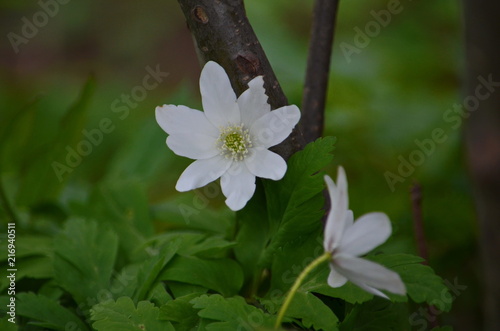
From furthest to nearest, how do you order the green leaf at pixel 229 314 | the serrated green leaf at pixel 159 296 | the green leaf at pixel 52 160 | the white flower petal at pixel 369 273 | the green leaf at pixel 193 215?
the green leaf at pixel 52 160, the green leaf at pixel 193 215, the serrated green leaf at pixel 159 296, the green leaf at pixel 229 314, the white flower petal at pixel 369 273

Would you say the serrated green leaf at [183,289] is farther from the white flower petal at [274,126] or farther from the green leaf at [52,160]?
the green leaf at [52,160]

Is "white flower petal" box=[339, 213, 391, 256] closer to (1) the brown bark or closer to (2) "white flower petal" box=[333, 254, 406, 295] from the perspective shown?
(2) "white flower petal" box=[333, 254, 406, 295]

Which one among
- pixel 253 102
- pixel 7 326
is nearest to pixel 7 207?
pixel 7 326

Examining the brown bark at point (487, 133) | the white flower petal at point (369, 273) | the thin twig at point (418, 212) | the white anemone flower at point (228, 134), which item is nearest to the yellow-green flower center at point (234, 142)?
the white anemone flower at point (228, 134)

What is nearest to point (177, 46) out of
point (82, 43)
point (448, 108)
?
point (82, 43)

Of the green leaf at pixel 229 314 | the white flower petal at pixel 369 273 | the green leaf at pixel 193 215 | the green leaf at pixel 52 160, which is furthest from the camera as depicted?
the green leaf at pixel 52 160

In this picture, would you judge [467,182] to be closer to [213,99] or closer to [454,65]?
[454,65]

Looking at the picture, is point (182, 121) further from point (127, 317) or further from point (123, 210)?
point (123, 210)
